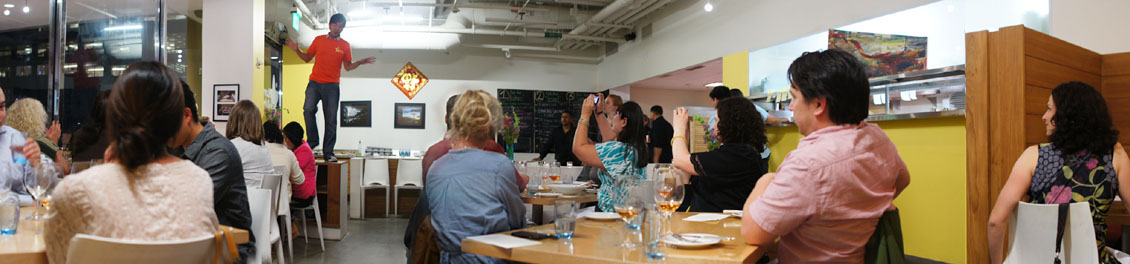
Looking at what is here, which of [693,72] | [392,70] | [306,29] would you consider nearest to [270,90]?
[306,29]

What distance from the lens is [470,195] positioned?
206cm

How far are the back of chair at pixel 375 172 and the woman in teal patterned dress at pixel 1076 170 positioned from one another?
22.6 ft

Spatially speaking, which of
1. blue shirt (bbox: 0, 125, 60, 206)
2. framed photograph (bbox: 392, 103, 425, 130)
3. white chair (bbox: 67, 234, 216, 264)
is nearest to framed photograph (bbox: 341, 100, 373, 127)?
framed photograph (bbox: 392, 103, 425, 130)

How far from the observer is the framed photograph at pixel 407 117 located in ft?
38.6

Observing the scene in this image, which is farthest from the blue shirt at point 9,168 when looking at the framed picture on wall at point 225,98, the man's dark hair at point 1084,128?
the man's dark hair at point 1084,128

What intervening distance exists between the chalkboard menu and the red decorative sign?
1.50 m

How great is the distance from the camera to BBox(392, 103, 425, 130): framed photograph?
1177 centimetres

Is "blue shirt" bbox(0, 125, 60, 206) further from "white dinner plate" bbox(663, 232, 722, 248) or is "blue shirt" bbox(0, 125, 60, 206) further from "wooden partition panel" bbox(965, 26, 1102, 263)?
"wooden partition panel" bbox(965, 26, 1102, 263)

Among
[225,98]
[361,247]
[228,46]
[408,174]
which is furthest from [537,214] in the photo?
[408,174]

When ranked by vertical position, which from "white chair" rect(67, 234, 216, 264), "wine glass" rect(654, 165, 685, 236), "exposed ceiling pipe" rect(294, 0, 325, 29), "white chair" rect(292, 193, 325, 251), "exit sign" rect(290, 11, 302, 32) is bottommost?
"white chair" rect(292, 193, 325, 251)

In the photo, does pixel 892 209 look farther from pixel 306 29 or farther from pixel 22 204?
pixel 306 29

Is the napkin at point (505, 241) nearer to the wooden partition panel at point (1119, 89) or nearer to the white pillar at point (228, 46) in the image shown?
the wooden partition panel at point (1119, 89)

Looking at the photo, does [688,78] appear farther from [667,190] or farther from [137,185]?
[137,185]

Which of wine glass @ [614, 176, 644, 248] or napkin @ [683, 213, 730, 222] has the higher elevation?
wine glass @ [614, 176, 644, 248]
